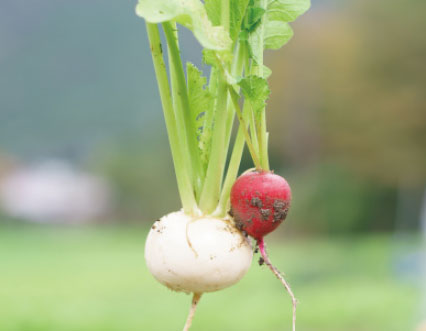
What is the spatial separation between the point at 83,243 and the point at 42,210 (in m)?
27.3

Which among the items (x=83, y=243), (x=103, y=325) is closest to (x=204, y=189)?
(x=103, y=325)

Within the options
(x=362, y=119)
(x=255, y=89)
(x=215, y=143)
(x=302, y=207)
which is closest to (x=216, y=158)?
(x=215, y=143)

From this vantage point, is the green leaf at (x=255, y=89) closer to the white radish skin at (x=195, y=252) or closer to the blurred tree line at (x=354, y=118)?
the white radish skin at (x=195, y=252)

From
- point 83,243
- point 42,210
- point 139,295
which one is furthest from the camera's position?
point 42,210

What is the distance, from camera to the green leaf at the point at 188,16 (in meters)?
1.85

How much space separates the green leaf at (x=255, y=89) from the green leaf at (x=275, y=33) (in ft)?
1.12

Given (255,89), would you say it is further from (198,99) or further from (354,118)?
(354,118)

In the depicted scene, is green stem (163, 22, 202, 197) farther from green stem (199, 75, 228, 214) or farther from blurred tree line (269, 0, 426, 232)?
blurred tree line (269, 0, 426, 232)

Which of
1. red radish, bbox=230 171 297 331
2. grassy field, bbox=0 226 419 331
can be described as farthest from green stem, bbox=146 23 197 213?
grassy field, bbox=0 226 419 331

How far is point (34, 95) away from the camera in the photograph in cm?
8175

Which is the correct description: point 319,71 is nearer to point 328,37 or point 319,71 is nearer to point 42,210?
point 328,37

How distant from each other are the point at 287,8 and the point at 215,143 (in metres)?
0.55

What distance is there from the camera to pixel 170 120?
7.20 feet

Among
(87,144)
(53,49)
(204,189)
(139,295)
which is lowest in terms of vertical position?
(87,144)
